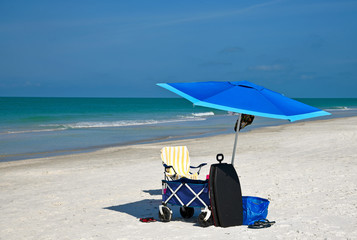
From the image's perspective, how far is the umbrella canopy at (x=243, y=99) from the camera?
5.30m

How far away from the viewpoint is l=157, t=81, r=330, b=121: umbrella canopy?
5305mm

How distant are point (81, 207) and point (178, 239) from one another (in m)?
2.33

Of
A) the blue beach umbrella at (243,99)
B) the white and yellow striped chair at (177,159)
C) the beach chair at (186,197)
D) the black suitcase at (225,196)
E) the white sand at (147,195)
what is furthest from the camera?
the white and yellow striped chair at (177,159)

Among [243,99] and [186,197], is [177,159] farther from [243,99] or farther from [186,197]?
[243,99]

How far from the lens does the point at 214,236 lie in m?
5.41

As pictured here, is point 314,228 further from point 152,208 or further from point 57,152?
point 57,152

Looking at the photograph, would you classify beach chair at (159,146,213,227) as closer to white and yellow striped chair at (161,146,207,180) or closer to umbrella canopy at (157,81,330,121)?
white and yellow striped chair at (161,146,207,180)

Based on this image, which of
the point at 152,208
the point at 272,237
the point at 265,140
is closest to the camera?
the point at 272,237

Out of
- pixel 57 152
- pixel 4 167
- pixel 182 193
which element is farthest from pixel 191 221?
pixel 57 152

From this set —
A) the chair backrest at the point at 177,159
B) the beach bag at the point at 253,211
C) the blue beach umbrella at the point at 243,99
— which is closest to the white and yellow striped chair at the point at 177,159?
the chair backrest at the point at 177,159

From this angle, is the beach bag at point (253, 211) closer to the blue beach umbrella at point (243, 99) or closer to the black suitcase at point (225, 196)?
the black suitcase at point (225, 196)

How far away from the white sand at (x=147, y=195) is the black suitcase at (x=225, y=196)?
0.15 metres

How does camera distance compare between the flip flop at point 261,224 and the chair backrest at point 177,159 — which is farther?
the chair backrest at point 177,159

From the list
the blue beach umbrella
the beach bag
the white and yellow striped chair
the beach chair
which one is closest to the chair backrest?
the white and yellow striped chair
